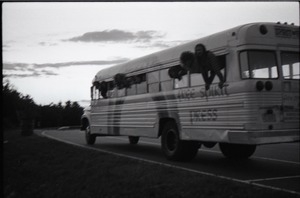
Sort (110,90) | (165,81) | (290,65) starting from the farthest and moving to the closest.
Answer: (110,90)
(165,81)
(290,65)

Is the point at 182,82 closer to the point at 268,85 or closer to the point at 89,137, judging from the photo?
the point at 268,85

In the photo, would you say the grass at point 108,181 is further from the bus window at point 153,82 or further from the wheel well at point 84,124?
the wheel well at point 84,124

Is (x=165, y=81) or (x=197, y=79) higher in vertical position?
(x=165, y=81)

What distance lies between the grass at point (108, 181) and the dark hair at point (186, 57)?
245 cm

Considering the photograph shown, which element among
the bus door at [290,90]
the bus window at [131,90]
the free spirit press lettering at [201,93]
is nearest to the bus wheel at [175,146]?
the free spirit press lettering at [201,93]

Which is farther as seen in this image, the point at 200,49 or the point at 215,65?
the point at 200,49

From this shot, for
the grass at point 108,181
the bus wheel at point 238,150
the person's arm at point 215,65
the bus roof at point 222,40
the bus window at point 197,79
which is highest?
the bus roof at point 222,40

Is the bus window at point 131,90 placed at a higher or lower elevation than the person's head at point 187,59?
lower

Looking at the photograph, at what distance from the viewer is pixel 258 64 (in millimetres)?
7180

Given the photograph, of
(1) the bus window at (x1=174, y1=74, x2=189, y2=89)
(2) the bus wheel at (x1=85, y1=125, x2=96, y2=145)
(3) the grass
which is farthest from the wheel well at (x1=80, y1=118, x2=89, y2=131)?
(1) the bus window at (x1=174, y1=74, x2=189, y2=89)

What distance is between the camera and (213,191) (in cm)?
559

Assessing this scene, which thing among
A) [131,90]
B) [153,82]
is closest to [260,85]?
[153,82]

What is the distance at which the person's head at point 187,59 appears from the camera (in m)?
8.68

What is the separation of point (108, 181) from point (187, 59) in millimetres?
3484
